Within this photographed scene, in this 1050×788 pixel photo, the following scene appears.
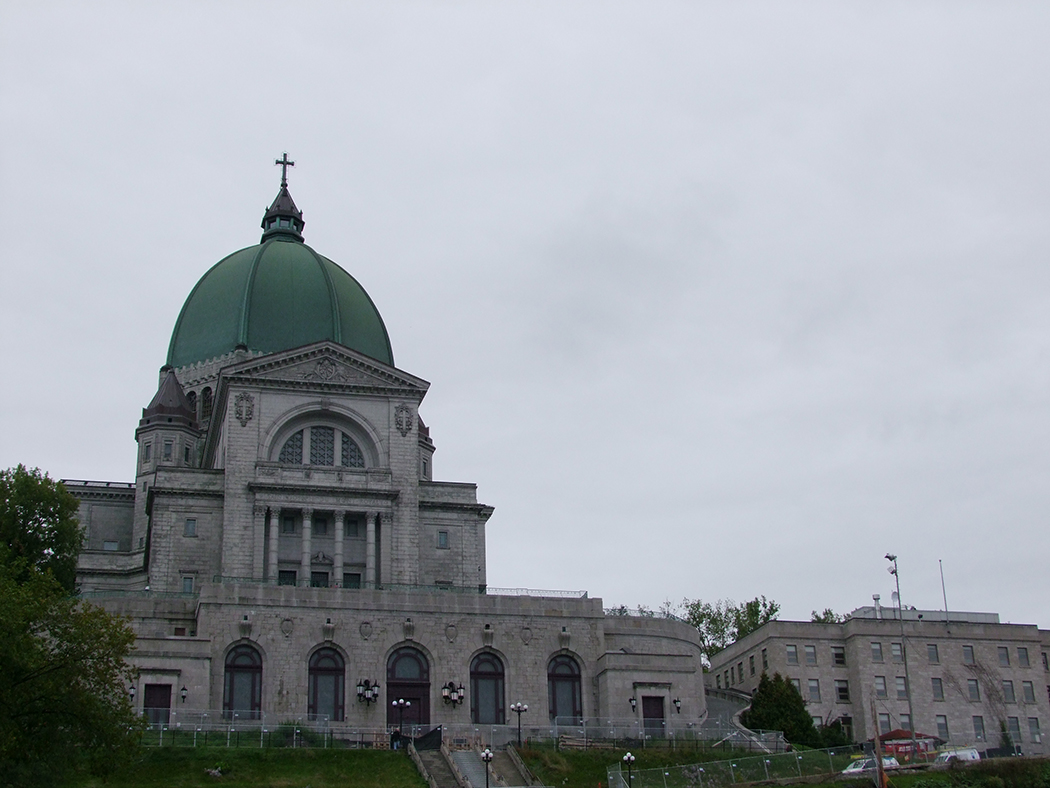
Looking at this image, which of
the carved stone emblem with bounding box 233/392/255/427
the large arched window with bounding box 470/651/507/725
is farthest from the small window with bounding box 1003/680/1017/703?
the carved stone emblem with bounding box 233/392/255/427

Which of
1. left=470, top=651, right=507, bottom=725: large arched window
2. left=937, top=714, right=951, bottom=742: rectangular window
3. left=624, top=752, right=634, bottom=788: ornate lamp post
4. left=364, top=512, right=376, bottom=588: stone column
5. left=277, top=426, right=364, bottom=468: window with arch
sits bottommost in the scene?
left=624, top=752, right=634, bottom=788: ornate lamp post

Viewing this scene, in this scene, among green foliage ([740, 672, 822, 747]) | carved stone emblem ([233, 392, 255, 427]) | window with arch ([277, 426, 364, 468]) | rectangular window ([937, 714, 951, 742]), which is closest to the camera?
Result: green foliage ([740, 672, 822, 747])

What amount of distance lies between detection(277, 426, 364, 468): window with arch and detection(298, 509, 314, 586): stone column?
3482 millimetres

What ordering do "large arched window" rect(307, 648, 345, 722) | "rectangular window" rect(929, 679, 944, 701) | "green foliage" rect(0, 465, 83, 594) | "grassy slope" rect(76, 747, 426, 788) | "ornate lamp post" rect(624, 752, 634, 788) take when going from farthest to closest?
"rectangular window" rect(929, 679, 944, 701), "green foliage" rect(0, 465, 83, 594), "large arched window" rect(307, 648, 345, 722), "grassy slope" rect(76, 747, 426, 788), "ornate lamp post" rect(624, 752, 634, 788)

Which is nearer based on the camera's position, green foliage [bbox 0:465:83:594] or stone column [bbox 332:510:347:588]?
green foliage [bbox 0:465:83:594]

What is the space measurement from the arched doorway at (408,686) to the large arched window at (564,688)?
6.05 m

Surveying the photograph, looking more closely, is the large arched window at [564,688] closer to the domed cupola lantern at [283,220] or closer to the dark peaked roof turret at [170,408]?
the dark peaked roof turret at [170,408]

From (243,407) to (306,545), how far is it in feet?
28.7

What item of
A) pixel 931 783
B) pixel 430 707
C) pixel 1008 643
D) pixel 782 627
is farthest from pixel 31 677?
pixel 1008 643

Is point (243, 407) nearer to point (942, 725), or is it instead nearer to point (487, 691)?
point (487, 691)

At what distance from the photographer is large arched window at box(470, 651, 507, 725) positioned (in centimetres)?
6900

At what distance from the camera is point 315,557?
261ft

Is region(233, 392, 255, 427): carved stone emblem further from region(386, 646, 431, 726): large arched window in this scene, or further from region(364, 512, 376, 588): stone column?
region(386, 646, 431, 726): large arched window

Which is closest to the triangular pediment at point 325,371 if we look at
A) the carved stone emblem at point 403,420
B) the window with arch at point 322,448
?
the carved stone emblem at point 403,420
